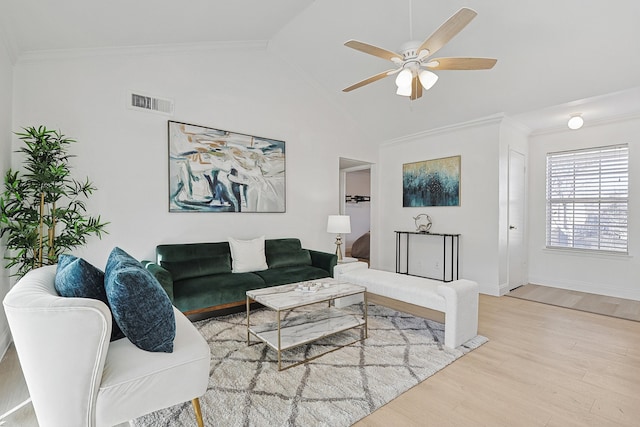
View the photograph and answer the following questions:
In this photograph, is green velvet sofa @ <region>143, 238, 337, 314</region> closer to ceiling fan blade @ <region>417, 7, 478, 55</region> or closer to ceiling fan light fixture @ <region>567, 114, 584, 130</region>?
ceiling fan blade @ <region>417, 7, 478, 55</region>

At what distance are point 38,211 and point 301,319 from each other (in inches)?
100

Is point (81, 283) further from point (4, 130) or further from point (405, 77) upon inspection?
point (405, 77)

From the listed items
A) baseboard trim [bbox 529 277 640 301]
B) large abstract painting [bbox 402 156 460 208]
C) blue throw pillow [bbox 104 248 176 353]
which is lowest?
baseboard trim [bbox 529 277 640 301]

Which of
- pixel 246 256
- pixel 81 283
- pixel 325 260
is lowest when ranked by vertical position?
pixel 325 260

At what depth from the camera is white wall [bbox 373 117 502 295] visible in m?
4.38

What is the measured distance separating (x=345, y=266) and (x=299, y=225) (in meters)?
1.32

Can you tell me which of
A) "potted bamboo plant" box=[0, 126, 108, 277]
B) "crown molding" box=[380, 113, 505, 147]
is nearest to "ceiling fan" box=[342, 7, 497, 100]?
"crown molding" box=[380, 113, 505, 147]

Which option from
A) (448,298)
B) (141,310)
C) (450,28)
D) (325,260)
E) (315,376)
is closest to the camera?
(141,310)

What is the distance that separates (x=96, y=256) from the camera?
10.5 ft

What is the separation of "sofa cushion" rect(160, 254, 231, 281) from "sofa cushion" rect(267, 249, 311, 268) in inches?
22.2

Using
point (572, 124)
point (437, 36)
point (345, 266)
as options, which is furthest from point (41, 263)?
point (572, 124)

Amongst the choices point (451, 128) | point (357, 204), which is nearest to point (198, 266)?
point (451, 128)

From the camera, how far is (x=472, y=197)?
4.63 m

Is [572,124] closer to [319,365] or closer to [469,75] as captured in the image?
[469,75]
